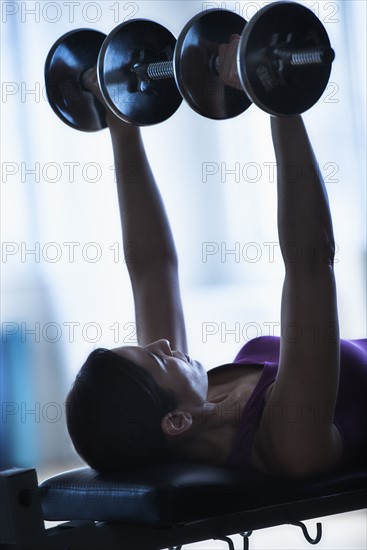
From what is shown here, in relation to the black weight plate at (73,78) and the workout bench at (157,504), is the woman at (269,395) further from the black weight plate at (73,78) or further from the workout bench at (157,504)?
the black weight plate at (73,78)

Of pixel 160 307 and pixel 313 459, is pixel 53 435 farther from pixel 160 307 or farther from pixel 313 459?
pixel 313 459

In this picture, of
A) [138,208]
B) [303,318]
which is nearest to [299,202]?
[303,318]

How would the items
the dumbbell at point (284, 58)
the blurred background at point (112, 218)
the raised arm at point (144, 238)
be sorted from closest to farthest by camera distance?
the dumbbell at point (284, 58) < the raised arm at point (144, 238) < the blurred background at point (112, 218)

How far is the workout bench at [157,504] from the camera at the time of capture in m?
1.23

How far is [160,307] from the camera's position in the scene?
1806 millimetres

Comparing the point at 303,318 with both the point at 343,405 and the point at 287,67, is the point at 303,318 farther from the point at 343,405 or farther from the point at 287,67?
the point at 287,67

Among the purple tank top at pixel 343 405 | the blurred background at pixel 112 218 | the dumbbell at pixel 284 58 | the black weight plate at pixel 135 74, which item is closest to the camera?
the dumbbell at pixel 284 58

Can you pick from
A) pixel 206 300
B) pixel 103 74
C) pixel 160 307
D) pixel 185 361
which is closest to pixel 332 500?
pixel 185 361

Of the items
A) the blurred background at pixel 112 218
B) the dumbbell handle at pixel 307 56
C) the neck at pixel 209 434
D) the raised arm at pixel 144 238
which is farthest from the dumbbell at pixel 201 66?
the blurred background at pixel 112 218

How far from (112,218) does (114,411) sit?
2.24 meters

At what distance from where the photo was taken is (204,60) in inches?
59.7

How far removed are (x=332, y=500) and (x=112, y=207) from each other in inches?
91.7

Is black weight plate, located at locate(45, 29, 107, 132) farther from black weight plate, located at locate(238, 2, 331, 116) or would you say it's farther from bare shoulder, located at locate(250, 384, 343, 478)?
bare shoulder, located at locate(250, 384, 343, 478)

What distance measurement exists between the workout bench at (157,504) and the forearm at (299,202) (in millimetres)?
378
